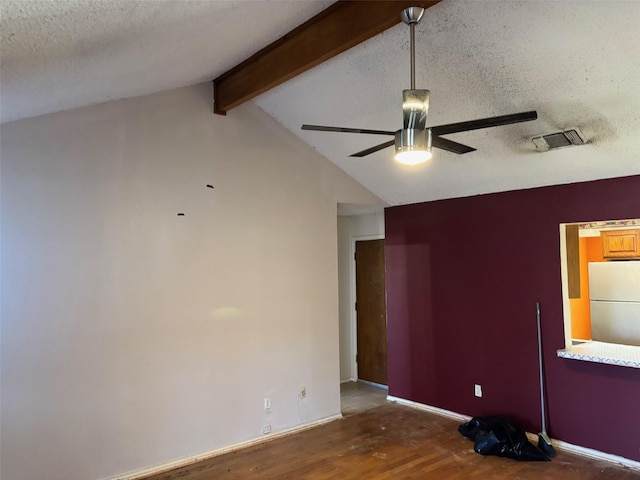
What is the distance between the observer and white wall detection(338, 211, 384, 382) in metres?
6.04

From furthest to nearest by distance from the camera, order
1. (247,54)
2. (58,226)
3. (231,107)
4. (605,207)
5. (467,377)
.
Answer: (467,377), (231,107), (605,207), (247,54), (58,226)

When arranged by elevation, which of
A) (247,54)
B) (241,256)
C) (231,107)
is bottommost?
(241,256)

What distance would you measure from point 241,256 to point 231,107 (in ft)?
4.39

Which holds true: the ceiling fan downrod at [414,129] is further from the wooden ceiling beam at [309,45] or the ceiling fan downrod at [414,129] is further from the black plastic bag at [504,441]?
the black plastic bag at [504,441]

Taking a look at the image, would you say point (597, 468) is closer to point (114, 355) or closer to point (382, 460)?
point (382, 460)

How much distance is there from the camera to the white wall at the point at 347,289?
19.8ft

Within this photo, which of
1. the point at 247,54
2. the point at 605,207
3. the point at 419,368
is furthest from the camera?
the point at 419,368

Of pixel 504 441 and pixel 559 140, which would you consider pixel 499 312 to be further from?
pixel 559 140

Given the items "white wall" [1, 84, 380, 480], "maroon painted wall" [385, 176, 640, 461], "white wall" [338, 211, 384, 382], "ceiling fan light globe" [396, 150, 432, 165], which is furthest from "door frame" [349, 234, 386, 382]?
"ceiling fan light globe" [396, 150, 432, 165]

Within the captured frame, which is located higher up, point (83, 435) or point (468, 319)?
point (468, 319)

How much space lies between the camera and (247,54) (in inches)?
131

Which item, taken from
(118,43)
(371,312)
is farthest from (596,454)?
(118,43)

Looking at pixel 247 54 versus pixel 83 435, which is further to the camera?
pixel 247 54

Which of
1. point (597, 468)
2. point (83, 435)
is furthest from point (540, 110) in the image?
point (83, 435)
